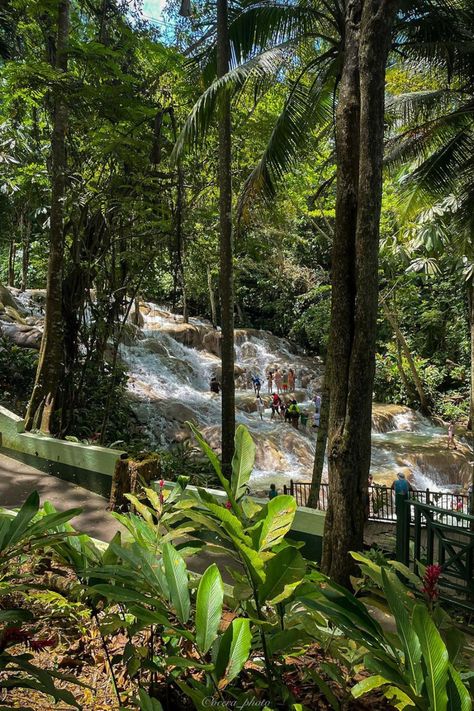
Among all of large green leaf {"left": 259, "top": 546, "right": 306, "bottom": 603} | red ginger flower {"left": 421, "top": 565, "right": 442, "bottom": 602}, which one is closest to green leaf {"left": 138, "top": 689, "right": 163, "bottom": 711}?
large green leaf {"left": 259, "top": 546, "right": 306, "bottom": 603}

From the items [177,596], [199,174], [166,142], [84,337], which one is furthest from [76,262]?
[177,596]

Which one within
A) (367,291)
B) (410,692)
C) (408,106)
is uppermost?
(408,106)

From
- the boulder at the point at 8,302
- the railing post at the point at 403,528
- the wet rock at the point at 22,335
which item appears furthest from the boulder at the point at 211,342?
the railing post at the point at 403,528

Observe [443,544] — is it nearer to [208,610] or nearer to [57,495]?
[208,610]

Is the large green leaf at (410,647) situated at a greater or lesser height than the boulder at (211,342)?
lesser

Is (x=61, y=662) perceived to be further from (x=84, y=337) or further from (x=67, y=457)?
(x=84, y=337)

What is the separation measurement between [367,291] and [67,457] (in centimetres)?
570

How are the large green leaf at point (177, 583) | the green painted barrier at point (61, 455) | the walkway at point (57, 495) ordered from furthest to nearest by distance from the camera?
1. the green painted barrier at point (61, 455)
2. the walkway at point (57, 495)
3. the large green leaf at point (177, 583)

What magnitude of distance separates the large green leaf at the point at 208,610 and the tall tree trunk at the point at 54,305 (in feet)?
26.9

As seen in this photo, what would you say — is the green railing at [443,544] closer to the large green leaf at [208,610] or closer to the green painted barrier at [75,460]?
the green painted barrier at [75,460]

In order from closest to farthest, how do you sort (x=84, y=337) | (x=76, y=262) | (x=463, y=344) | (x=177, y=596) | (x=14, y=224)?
(x=177, y=596)
(x=76, y=262)
(x=84, y=337)
(x=463, y=344)
(x=14, y=224)

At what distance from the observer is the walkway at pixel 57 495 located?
582cm

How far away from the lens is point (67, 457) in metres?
7.59

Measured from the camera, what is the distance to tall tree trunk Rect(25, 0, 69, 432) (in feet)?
28.4
